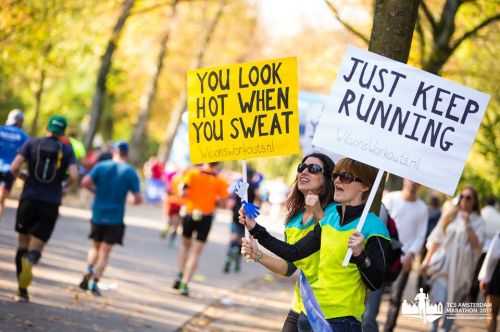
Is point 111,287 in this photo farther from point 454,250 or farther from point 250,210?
point 250,210

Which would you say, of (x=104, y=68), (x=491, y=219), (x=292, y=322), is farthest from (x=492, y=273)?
(x=104, y=68)

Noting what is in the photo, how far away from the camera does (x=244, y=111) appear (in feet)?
24.9

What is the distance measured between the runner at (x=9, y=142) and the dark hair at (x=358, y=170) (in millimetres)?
9440

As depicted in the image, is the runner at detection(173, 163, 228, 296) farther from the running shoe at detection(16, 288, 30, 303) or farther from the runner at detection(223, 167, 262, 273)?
the running shoe at detection(16, 288, 30, 303)

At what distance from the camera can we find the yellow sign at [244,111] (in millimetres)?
7410

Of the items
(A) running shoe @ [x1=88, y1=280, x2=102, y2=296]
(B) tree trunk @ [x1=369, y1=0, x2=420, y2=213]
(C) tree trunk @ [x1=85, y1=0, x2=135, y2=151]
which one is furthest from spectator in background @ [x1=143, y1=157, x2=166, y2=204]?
(B) tree trunk @ [x1=369, y1=0, x2=420, y2=213]

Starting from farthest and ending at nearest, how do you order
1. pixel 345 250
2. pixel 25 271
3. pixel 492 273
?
pixel 492 273 < pixel 25 271 < pixel 345 250

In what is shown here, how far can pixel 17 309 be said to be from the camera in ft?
31.5

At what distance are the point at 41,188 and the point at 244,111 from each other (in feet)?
12.0

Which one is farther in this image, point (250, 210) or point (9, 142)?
point (9, 142)

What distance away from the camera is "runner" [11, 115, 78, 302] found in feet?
33.8

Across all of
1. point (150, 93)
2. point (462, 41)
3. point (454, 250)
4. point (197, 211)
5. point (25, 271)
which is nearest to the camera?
point (25, 271)

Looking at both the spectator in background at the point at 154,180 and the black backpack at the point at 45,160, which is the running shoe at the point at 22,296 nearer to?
the black backpack at the point at 45,160

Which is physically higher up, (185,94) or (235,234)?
(185,94)
